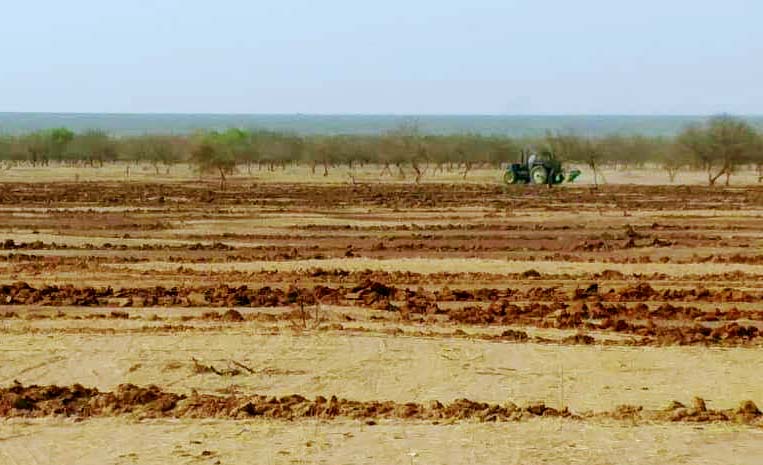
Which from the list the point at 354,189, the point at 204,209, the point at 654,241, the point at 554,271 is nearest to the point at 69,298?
the point at 554,271

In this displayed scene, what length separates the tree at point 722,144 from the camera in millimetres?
71625

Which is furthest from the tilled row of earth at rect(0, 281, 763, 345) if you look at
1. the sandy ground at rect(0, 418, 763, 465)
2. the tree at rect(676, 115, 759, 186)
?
the tree at rect(676, 115, 759, 186)

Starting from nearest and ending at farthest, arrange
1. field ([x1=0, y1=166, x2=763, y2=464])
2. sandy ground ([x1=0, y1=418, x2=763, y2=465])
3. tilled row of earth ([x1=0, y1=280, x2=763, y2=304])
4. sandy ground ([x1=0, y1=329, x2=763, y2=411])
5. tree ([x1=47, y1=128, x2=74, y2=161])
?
sandy ground ([x1=0, y1=418, x2=763, y2=465]) < field ([x1=0, y1=166, x2=763, y2=464]) < sandy ground ([x1=0, y1=329, x2=763, y2=411]) < tilled row of earth ([x1=0, y1=280, x2=763, y2=304]) < tree ([x1=47, y1=128, x2=74, y2=161])

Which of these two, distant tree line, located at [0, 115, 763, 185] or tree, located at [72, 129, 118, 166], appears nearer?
distant tree line, located at [0, 115, 763, 185]

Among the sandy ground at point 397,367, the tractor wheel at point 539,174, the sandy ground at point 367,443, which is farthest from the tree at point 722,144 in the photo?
the sandy ground at point 367,443

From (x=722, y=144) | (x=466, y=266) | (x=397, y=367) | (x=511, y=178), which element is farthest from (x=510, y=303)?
(x=722, y=144)

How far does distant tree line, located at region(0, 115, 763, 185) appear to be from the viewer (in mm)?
73938

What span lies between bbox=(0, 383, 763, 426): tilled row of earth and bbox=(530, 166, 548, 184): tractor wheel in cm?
5161

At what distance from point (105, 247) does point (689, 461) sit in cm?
2081

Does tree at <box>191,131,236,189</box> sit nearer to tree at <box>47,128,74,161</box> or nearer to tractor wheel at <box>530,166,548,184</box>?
tractor wheel at <box>530,166,548,184</box>

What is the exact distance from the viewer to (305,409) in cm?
1227

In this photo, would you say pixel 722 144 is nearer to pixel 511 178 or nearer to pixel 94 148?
pixel 511 178

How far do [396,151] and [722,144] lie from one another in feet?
75.3

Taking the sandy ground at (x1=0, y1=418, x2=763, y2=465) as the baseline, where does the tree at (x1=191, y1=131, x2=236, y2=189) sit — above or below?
below
